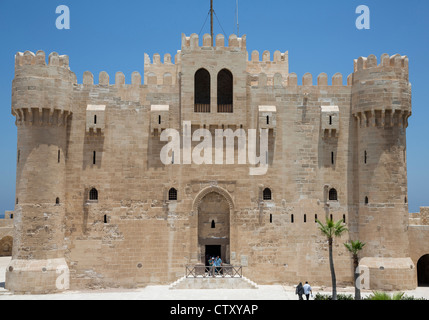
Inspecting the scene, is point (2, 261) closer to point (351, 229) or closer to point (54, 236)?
point (54, 236)

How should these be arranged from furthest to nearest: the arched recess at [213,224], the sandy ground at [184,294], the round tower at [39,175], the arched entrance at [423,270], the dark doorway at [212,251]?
the arched entrance at [423,270] < the dark doorway at [212,251] < the arched recess at [213,224] < the round tower at [39,175] < the sandy ground at [184,294]

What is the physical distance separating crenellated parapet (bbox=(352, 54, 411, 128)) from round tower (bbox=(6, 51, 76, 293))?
667 inches

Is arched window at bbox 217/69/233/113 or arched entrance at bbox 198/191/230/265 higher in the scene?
arched window at bbox 217/69/233/113

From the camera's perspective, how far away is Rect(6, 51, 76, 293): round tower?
26.2 metres

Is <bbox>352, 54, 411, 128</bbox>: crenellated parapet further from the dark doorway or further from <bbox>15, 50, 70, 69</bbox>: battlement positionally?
<bbox>15, 50, 70, 69</bbox>: battlement

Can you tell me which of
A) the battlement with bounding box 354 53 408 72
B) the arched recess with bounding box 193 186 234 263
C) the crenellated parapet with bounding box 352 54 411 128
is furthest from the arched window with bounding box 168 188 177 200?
the battlement with bounding box 354 53 408 72

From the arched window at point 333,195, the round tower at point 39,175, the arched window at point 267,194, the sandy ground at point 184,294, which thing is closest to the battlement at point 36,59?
the round tower at point 39,175

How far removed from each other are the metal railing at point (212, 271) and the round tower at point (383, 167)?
7.16 m

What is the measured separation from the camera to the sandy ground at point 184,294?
78.4ft

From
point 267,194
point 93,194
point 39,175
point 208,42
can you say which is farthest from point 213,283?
point 208,42

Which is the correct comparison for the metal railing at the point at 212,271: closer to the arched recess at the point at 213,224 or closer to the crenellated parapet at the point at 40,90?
the arched recess at the point at 213,224

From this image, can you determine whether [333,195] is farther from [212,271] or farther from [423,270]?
[212,271]
